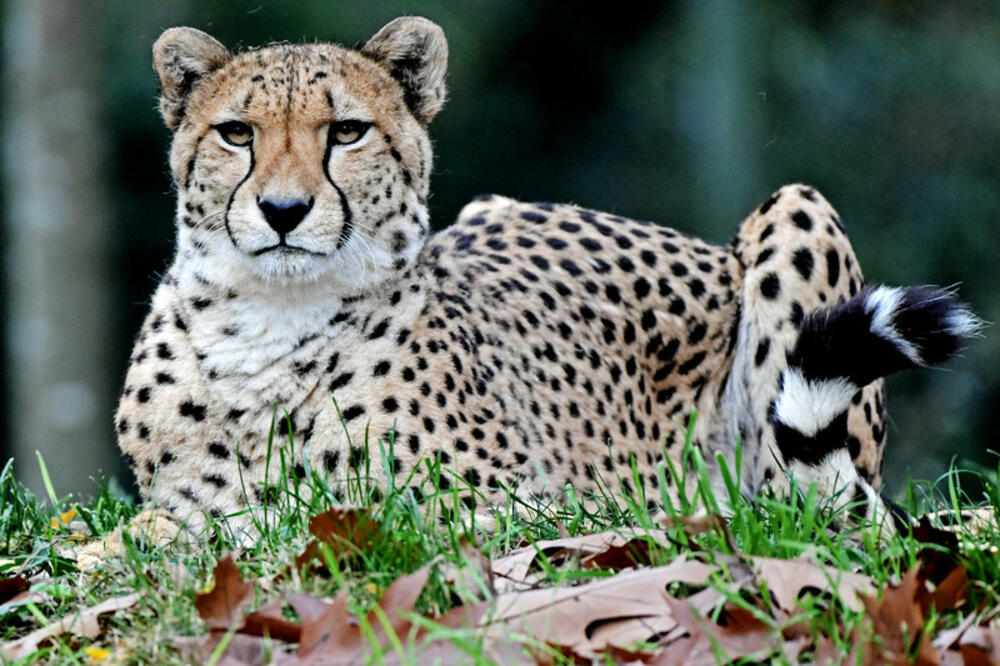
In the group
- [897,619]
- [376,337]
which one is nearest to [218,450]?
[376,337]

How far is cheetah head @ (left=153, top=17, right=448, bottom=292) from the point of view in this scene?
3381mm

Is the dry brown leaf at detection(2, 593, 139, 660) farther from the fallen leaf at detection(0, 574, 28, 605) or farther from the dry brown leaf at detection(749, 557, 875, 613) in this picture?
the dry brown leaf at detection(749, 557, 875, 613)

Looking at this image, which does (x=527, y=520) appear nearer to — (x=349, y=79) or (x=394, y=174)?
(x=394, y=174)

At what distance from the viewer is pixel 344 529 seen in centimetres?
263

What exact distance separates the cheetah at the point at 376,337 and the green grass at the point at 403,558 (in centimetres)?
18

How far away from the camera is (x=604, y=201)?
12.5 meters

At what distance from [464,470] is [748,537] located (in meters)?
1.07

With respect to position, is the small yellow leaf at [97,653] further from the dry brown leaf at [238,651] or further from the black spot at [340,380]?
the black spot at [340,380]

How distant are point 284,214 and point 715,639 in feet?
4.80

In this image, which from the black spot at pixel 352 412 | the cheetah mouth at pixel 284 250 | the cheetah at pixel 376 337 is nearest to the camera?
the cheetah at pixel 376 337

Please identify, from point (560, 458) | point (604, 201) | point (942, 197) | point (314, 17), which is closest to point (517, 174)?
point (604, 201)

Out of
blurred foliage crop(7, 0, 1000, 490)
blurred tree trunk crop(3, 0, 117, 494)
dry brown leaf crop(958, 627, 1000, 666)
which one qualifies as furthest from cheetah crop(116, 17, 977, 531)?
blurred foliage crop(7, 0, 1000, 490)

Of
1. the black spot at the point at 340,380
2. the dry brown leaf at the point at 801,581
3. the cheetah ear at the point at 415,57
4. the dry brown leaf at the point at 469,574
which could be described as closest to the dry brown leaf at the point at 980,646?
the dry brown leaf at the point at 801,581

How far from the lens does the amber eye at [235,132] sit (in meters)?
3.54
